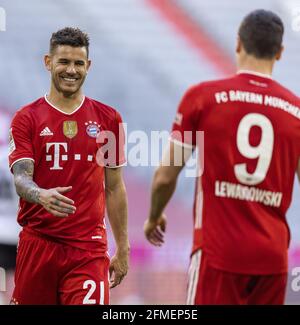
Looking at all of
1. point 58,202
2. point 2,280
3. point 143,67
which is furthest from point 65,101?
point 143,67

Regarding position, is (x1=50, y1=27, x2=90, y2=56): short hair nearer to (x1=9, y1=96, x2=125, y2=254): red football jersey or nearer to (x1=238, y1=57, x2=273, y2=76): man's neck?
(x1=9, y1=96, x2=125, y2=254): red football jersey

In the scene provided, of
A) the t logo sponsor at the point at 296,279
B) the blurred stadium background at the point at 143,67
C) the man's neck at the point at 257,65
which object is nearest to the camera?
the man's neck at the point at 257,65

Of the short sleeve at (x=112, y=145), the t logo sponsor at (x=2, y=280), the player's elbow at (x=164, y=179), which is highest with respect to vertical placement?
the short sleeve at (x=112, y=145)

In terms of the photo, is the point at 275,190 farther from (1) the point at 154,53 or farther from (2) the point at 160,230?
(1) the point at 154,53

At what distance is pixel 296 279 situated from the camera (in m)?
8.47

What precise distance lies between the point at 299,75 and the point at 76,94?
4.44 m

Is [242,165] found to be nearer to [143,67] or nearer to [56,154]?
[56,154]

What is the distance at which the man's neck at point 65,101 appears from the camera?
529cm

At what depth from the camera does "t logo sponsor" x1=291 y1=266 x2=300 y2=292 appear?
27.3 ft

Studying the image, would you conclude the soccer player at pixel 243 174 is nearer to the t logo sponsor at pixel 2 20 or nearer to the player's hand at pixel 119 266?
the player's hand at pixel 119 266

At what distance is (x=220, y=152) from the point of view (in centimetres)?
394

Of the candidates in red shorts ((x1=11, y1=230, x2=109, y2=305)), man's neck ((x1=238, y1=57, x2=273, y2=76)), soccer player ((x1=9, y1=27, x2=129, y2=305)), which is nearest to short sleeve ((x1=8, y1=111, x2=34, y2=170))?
soccer player ((x1=9, y1=27, x2=129, y2=305))

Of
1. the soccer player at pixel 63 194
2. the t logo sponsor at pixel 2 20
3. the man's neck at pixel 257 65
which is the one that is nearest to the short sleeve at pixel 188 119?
the man's neck at pixel 257 65

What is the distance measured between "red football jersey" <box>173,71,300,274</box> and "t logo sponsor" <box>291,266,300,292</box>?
173 inches
